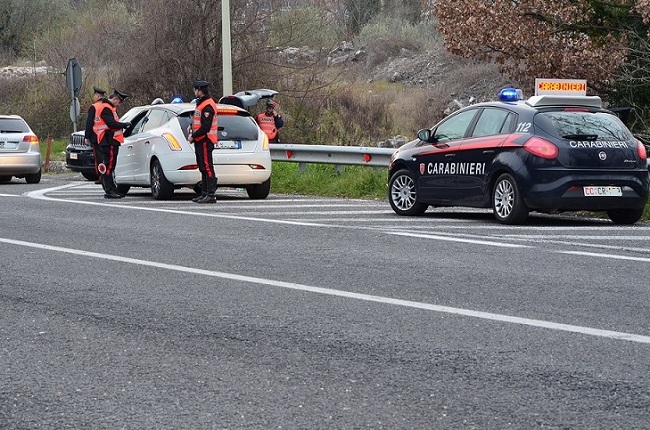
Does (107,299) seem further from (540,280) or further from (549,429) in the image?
(549,429)

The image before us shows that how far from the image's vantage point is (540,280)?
377 inches

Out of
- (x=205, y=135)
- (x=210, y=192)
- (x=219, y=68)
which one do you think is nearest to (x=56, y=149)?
(x=219, y=68)

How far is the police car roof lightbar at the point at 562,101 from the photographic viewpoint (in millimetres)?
15070

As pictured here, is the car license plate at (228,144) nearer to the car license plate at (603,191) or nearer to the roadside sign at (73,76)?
the car license plate at (603,191)

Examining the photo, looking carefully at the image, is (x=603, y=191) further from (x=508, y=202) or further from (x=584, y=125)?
(x=508, y=202)

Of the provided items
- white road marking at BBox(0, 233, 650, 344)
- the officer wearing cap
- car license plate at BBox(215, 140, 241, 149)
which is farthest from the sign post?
white road marking at BBox(0, 233, 650, 344)

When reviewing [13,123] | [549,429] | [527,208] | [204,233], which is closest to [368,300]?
[549,429]

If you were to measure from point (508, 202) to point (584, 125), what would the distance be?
122 centimetres

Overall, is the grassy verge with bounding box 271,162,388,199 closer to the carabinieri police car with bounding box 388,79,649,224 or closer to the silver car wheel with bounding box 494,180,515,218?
the carabinieri police car with bounding box 388,79,649,224

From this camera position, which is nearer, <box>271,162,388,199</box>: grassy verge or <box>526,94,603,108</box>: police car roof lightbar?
<box>526,94,603,108</box>: police car roof lightbar

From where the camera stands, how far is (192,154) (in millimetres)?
19094

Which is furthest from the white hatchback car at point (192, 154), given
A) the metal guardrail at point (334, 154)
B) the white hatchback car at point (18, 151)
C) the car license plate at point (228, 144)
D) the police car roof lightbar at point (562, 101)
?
the white hatchback car at point (18, 151)

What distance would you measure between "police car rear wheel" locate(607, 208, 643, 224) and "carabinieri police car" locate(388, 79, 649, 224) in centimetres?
1

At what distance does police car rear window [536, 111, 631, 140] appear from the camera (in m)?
14.6
